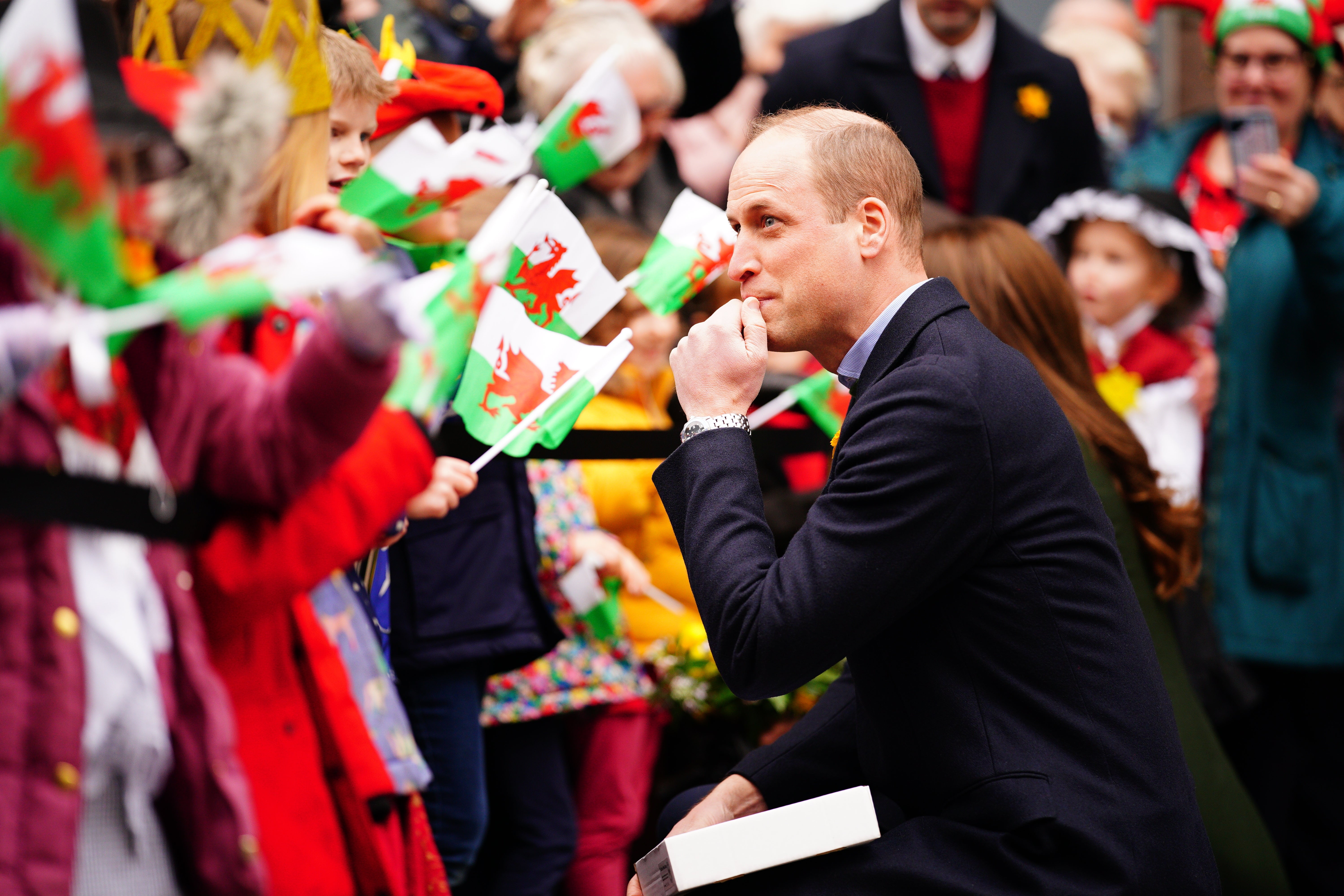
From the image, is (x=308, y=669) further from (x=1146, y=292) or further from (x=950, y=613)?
(x=1146, y=292)

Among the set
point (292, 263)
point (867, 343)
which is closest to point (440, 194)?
point (867, 343)

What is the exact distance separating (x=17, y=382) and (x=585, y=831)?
92.2 inches

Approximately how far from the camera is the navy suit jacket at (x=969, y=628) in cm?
204

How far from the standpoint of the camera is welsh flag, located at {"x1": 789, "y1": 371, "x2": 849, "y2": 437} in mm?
3494

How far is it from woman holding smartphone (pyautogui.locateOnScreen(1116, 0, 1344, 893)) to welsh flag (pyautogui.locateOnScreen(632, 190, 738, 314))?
223 centimetres

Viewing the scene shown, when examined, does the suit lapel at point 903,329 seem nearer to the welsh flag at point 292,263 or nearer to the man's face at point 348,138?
the welsh flag at point 292,263

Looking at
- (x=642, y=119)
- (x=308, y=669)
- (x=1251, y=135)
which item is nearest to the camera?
(x=308, y=669)

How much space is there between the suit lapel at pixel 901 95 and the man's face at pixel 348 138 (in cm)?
234

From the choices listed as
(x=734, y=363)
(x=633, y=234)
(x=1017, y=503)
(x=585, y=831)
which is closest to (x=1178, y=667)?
(x=1017, y=503)

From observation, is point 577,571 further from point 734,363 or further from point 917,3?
point 917,3

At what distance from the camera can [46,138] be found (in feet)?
4.70

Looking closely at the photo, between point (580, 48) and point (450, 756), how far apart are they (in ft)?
6.95

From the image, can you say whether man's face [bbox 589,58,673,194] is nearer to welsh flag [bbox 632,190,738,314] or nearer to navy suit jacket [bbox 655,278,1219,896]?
welsh flag [bbox 632,190,738,314]

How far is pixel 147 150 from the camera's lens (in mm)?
1636
